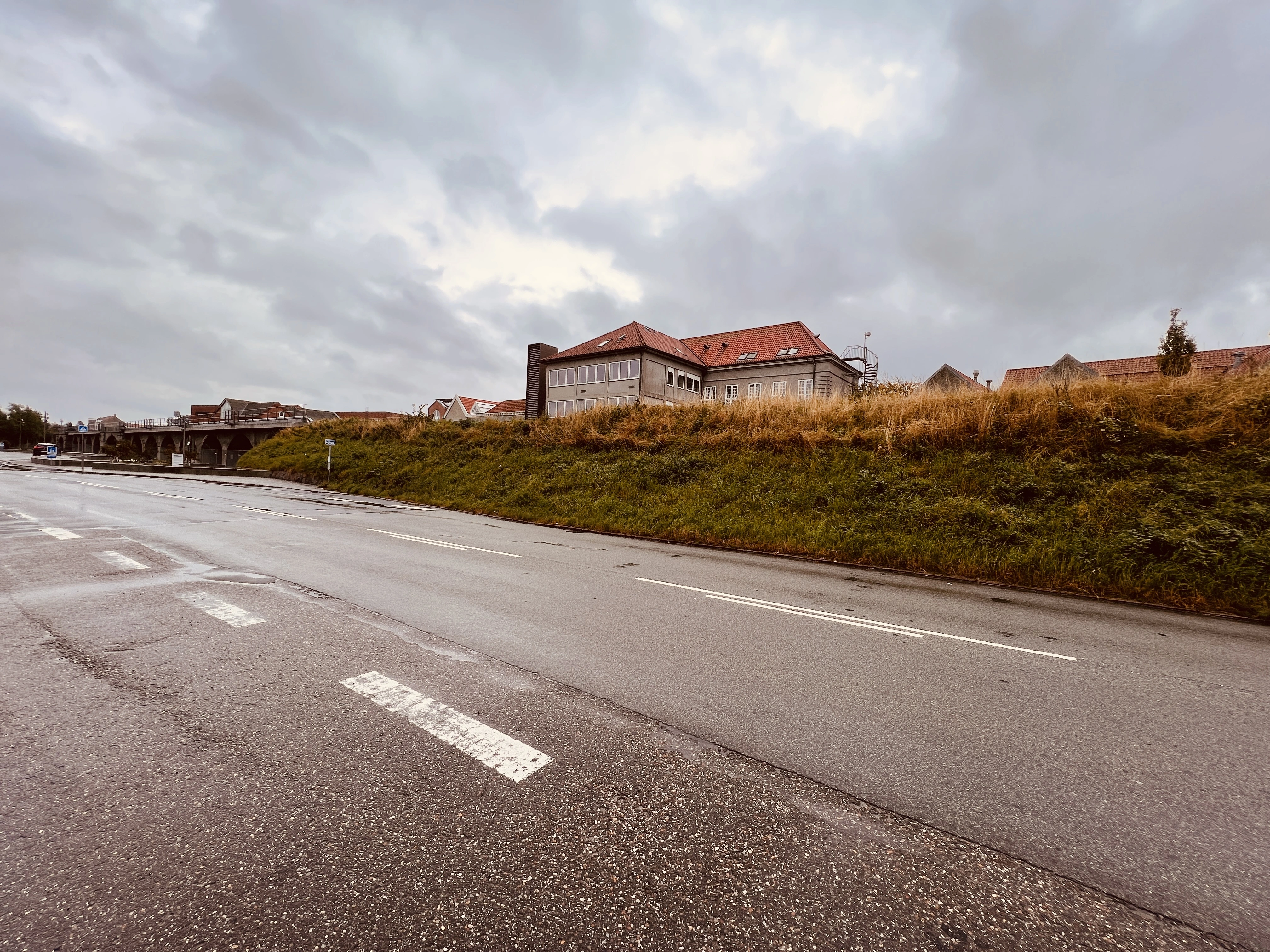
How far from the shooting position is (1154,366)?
28.5 metres

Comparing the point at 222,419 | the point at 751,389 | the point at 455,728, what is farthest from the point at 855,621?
the point at 222,419

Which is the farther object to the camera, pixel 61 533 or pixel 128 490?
pixel 128 490

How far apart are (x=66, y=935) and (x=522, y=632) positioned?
3320mm

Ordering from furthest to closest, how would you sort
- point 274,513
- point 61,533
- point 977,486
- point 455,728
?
point 274,513, point 977,486, point 61,533, point 455,728

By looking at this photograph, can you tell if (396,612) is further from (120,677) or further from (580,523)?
(580,523)

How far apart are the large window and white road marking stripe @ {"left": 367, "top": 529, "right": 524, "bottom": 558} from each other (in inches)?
1307

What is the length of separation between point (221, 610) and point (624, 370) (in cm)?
3978

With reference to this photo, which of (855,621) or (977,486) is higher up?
(977,486)

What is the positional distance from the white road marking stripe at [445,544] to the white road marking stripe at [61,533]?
4747mm

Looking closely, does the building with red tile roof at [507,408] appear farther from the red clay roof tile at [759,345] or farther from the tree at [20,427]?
the tree at [20,427]

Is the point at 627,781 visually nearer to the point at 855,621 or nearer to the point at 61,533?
the point at 855,621

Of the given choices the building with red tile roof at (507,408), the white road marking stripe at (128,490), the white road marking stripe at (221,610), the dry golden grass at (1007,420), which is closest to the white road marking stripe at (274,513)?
the white road marking stripe at (128,490)

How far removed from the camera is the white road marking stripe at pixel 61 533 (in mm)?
9219

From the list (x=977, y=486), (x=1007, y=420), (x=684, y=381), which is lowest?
(x=977, y=486)
